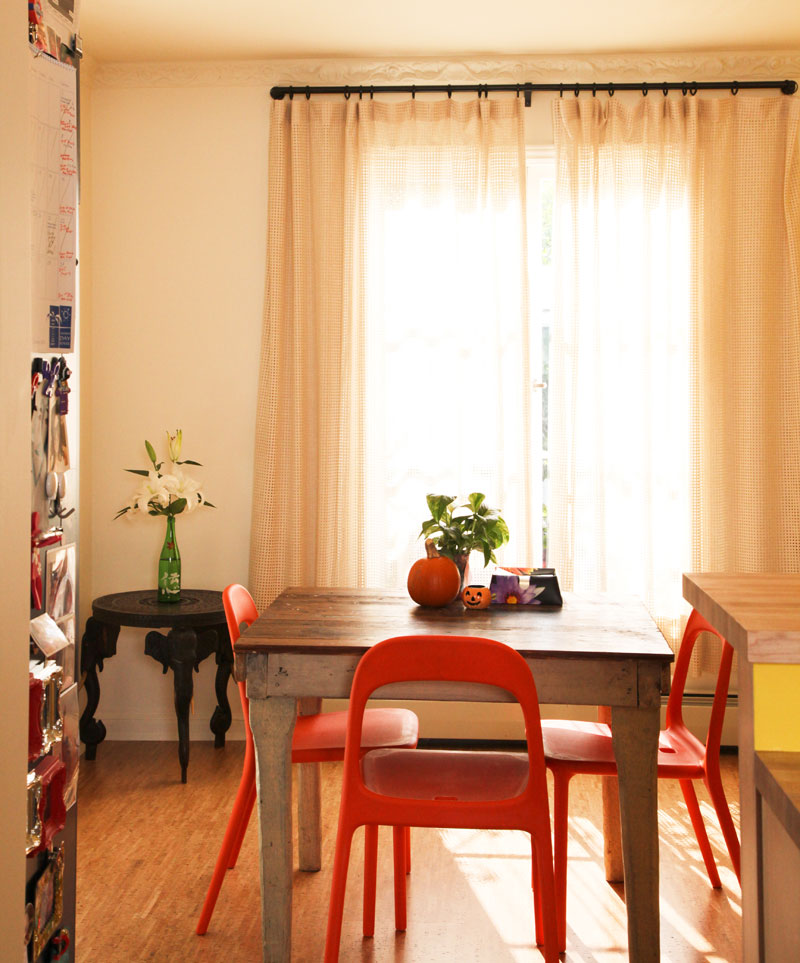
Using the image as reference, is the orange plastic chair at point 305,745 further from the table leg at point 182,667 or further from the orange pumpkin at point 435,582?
the table leg at point 182,667

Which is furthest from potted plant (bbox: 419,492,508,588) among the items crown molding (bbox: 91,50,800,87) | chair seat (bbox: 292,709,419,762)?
crown molding (bbox: 91,50,800,87)

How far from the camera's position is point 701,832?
2.60 meters

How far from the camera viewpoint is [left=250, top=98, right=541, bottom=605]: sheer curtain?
12.5 feet

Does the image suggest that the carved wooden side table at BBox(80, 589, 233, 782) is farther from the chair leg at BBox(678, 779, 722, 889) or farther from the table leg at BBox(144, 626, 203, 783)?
the chair leg at BBox(678, 779, 722, 889)

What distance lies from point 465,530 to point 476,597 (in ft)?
0.63

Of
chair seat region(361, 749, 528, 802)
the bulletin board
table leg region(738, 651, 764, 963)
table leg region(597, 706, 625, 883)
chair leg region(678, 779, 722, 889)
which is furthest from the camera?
table leg region(597, 706, 625, 883)

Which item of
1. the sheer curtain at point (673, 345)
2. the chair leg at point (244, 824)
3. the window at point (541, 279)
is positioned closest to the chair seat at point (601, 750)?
the chair leg at point (244, 824)

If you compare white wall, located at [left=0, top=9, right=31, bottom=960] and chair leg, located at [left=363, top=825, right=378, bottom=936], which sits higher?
white wall, located at [left=0, top=9, right=31, bottom=960]

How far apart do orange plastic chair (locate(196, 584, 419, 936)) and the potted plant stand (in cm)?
50

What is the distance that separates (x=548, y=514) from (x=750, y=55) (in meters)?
2.06

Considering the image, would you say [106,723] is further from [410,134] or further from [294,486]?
[410,134]

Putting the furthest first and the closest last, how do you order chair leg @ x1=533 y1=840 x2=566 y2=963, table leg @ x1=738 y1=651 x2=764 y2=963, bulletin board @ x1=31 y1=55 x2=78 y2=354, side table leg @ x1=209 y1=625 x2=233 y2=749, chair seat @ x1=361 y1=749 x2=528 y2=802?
side table leg @ x1=209 y1=625 x2=233 y2=749 < chair seat @ x1=361 y1=749 x2=528 y2=802 < chair leg @ x1=533 y1=840 x2=566 y2=963 < table leg @ x1=738 y1=651 x2=764 y2=963 < bulletin board @ x1=31 y1=55 x2=78 y2=354

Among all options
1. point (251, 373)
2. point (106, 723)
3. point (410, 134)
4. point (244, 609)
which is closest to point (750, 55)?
point (410, 134)

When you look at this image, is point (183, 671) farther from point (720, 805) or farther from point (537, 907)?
point (720, 805)
